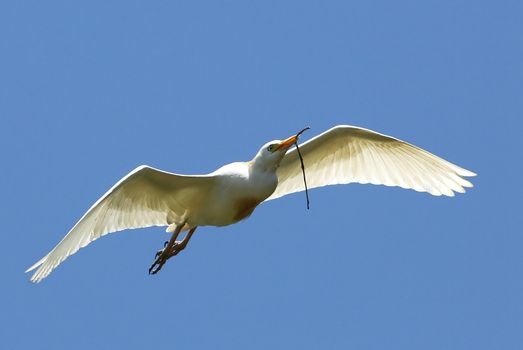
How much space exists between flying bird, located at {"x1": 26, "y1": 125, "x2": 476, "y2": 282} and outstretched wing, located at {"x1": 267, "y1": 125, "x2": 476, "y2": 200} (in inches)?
0.6

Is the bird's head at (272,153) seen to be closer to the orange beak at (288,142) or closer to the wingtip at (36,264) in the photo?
the orange beak at (288,142)

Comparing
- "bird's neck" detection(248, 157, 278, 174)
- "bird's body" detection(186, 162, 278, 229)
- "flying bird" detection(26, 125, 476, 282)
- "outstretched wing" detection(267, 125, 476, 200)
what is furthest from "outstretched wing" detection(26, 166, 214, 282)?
"outstretched wing" detection(267, 125, 476, 200)

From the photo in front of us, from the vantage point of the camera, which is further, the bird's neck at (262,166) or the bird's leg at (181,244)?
the bird's leg at (181,244)

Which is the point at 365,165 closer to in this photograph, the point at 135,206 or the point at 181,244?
the point at 181,244

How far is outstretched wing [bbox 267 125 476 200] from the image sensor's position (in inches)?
772

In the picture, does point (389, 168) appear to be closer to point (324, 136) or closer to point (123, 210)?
point (324, 136)

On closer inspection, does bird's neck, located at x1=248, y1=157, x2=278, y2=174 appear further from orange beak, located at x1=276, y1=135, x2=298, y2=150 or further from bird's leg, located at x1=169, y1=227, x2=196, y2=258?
bird's leg, located at x1=169, y1=227, x2=196, y2=258

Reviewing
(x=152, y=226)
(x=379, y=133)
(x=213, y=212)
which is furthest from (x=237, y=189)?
(x=379, y=133)

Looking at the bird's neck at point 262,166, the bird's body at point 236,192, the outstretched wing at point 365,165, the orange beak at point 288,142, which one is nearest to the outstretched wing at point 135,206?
the bird's body at point 236,192

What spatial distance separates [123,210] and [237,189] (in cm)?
187

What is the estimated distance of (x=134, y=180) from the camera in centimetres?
1788

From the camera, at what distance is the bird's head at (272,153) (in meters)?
17.9

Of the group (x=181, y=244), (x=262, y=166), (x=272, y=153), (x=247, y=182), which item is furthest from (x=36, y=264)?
(x=272, y=153)

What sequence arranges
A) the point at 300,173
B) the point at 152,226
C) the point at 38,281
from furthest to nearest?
1. the point at 300,173
2. the point at 152,226
3. the point at 38,281
